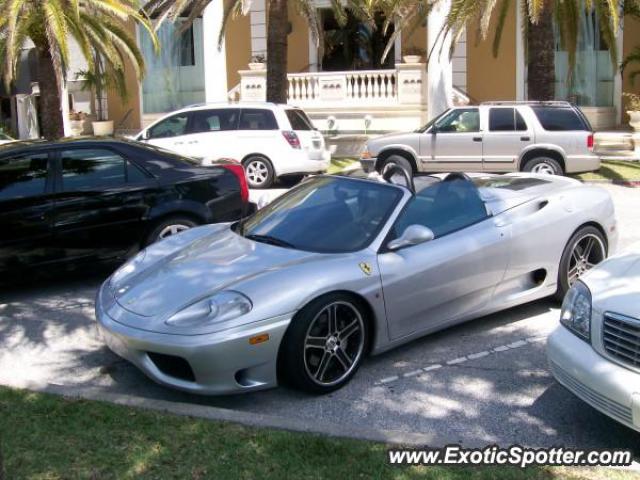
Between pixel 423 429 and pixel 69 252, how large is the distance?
4245 mm

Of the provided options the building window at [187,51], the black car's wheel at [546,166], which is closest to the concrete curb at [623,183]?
the black car's wheel at [546,166]

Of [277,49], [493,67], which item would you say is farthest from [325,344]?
[493,67]

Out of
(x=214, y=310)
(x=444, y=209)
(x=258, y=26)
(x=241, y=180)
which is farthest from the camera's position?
(x=258, y=26)

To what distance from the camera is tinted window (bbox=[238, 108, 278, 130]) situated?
14617 mm

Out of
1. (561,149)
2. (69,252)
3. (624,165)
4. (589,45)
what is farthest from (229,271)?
(589,45)

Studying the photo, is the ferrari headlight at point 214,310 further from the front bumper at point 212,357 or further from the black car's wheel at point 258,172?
the black car's wheel at point 258,172

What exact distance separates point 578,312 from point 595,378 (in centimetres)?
46

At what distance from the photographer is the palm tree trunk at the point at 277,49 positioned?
16531 millimetres

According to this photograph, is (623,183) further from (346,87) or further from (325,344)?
(325,344)

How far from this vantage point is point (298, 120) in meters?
15.0

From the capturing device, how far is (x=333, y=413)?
467 centimetres

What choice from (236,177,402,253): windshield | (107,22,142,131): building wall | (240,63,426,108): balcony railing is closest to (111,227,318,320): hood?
(236,177,402,253): windshield

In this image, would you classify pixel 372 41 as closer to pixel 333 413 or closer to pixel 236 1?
pixel 236 1

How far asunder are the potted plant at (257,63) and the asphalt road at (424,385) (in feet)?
55.6
